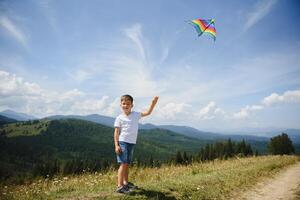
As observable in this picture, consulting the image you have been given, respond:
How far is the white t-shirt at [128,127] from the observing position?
7.19 meters

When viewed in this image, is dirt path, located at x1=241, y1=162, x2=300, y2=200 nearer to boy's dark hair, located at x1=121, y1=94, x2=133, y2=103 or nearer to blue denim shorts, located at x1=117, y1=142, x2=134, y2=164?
blue denim shorts, located at x1=117, y1=142, x2=134, y2=164

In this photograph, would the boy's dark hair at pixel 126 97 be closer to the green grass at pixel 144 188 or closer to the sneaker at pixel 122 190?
the sneaker at pixel 122 190

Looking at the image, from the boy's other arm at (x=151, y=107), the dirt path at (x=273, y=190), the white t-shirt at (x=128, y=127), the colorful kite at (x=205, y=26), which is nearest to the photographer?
the white t-shirt at (x=128, y=127)

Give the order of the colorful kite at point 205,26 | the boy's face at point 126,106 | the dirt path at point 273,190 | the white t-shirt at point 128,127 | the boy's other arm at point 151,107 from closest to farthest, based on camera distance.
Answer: the white t-shirt at point 128,127 < the boy's face at point 126,106 < the boy's other arm at point 151,107 < the dirt path at point 273,190 < the colorful kite at point 205,26

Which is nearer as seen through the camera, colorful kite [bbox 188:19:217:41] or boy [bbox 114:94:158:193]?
boy [bbox 114:94:158:193]

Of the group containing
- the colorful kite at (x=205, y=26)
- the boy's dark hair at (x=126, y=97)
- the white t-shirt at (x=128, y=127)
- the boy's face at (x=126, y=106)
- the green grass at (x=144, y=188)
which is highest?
the colorful kite at (x=205, y=26)

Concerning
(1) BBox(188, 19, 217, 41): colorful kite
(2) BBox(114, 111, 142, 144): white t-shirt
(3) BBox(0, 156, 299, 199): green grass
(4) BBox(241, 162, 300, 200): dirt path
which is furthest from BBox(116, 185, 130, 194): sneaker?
(1) BBox(188, 19, 217, 41): colorful kite

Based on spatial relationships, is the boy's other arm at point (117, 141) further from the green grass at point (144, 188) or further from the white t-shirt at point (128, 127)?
the green grass at point (144, 188)

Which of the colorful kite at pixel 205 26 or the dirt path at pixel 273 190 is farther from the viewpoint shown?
the colorful kite at pixel 205 26

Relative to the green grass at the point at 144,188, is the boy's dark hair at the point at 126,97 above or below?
above

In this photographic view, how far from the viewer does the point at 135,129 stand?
7.37 meters

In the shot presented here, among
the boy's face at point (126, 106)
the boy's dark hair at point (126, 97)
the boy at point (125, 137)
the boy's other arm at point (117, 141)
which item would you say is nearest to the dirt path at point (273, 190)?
the boy at point (125, 137)

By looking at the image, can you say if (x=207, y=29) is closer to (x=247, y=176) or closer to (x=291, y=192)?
(x=247, y=176)

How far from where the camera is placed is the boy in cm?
710
